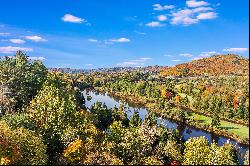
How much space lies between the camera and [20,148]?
50.6 metres

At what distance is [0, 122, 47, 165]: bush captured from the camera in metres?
47.8

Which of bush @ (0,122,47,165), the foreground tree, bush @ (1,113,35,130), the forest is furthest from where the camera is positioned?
the foreground tree

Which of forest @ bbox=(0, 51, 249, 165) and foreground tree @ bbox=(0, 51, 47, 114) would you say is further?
foreground tree @ bbox=(0, 51, 47, 114)

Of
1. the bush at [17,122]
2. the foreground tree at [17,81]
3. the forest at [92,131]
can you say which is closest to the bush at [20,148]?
the forest at [92,131]

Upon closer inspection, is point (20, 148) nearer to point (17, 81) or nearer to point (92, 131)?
point (92, 131)

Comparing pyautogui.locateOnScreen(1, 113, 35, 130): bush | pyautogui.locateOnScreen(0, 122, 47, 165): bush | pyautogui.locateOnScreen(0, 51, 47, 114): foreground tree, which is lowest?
pyautogui.locateOnScreen(0, 122, 47, 165): bush

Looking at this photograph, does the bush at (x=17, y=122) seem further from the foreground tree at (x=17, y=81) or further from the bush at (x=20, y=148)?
the foreground tree at (x=17, y=81)

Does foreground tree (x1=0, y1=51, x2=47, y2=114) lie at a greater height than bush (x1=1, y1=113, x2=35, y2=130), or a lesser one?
greater

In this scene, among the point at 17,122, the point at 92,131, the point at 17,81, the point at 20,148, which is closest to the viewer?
the point at 20,148

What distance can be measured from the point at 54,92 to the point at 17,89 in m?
9.95

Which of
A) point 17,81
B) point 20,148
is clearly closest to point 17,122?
point 20,148

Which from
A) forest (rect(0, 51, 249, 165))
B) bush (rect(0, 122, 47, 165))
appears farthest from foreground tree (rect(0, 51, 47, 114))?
bush (rect(0, 122, 47, 165))

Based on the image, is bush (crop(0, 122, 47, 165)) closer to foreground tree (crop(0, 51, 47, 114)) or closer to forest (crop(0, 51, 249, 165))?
forest (crop(0, 51, 249, 165))

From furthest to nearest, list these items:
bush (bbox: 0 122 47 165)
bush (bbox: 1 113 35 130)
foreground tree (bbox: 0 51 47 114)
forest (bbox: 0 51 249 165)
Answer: foreground tree (bbox: 0 51 47 114) → bush (bbox: 1 113 35 130) → bush (bbox: 0 122 47 165) → forest (bbox: 0 51 249 165)
